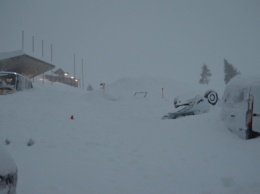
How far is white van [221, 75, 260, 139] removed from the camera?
22.2ft

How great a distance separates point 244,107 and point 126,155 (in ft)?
13.4

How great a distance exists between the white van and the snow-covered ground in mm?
329

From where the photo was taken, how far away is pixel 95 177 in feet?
20.0

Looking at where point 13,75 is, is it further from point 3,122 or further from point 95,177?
point 95,177

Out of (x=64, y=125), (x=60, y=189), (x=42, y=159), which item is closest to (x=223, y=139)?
(x=60, y=189)

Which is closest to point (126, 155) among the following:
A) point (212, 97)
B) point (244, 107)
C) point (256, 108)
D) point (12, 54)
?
point (244, 107)

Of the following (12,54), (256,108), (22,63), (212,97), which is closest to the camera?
(256,108)

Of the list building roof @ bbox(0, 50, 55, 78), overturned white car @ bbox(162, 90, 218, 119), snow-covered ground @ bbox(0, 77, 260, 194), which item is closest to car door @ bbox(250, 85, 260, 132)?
snow-covered ground @ bbox(0, 77, 260, 194)

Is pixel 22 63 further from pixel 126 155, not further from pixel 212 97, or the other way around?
pixel 126 155

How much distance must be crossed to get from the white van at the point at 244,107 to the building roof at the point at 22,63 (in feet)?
99.0

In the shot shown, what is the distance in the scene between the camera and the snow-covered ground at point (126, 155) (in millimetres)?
5496

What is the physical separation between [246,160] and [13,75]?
66.0ft

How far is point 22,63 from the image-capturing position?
34.0 meters

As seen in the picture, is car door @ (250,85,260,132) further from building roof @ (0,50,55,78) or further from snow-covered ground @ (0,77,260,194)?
building roof @ (0,50,55,78)
